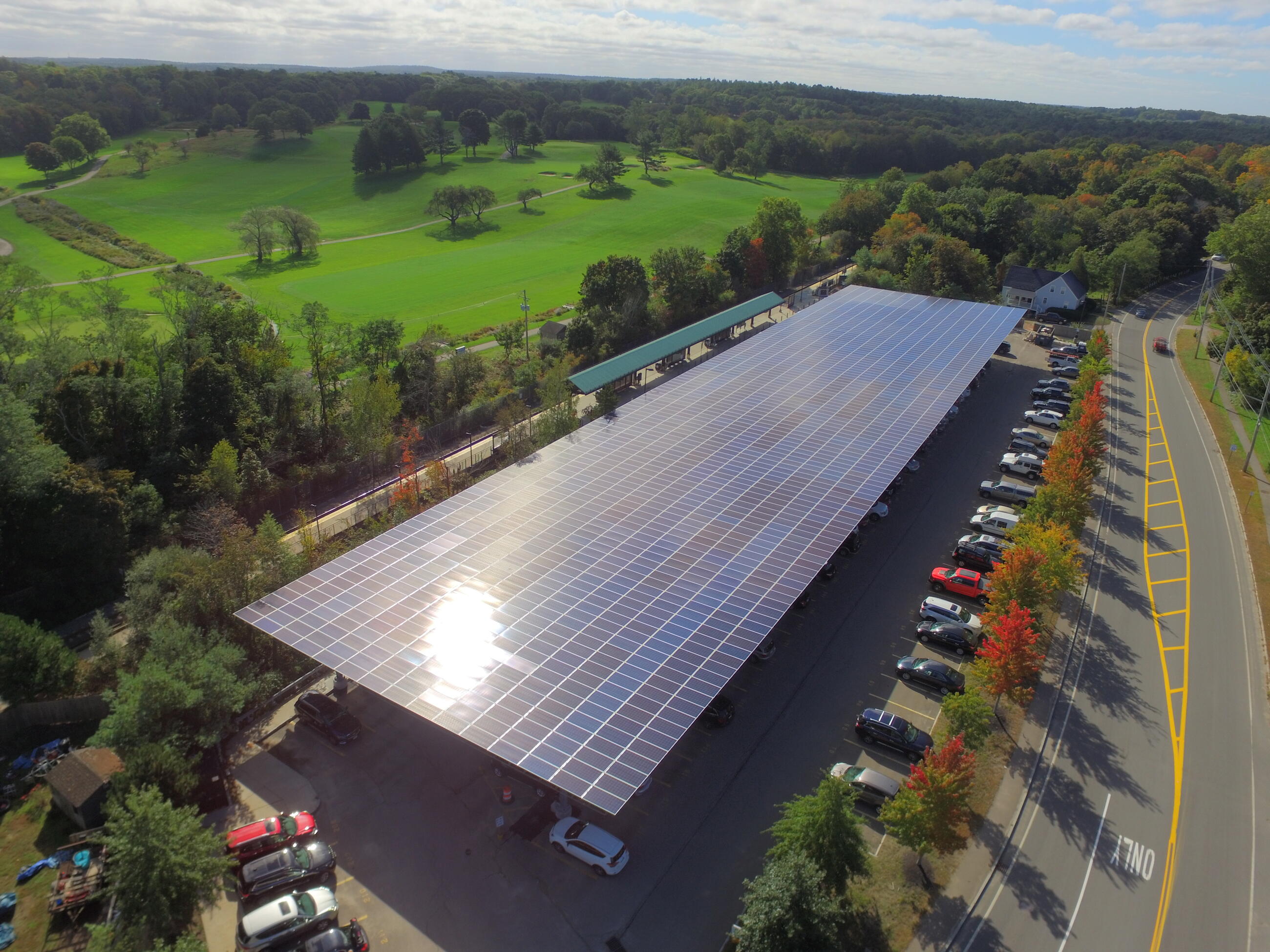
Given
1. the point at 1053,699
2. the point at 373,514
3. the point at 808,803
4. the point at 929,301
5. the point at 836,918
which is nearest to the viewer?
the point at 836,918

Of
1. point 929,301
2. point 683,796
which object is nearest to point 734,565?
point 683,796

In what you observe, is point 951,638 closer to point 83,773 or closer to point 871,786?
point 871,786

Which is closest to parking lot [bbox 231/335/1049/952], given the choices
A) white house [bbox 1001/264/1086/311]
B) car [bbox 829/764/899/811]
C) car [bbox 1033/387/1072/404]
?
car [bbox 829/764/899/811]

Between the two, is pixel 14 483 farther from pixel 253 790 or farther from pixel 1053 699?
pixel 1053 699

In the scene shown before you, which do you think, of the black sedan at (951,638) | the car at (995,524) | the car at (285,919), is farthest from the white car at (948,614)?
the car at (285,919)

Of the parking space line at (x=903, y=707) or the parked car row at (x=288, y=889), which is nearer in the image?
the parked car row at (x=288, y=889)

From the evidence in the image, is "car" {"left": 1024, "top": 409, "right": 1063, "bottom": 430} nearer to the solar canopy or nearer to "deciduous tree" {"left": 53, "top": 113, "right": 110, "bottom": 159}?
the solar canopy

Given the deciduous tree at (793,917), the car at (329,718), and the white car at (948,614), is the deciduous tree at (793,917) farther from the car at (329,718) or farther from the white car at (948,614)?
the white car at (948,614)
